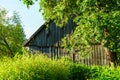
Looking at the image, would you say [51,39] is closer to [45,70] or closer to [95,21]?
[95,21]

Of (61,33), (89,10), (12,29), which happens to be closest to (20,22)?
(12,29)

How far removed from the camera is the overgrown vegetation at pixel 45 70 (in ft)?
55.6

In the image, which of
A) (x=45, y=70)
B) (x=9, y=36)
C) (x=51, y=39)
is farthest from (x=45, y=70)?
(x=9, y=36)

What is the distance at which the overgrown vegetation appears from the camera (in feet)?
55.6

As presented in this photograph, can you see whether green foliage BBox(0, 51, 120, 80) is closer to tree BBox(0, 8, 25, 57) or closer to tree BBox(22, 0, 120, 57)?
tree BBox(22, 0, 120, 57)

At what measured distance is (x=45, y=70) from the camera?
59.5 feet

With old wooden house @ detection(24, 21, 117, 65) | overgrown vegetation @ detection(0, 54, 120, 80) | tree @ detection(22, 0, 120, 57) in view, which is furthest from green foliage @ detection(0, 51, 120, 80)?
old wooden house @ detection(24, 21, 117, 65)

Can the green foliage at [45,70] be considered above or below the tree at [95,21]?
below

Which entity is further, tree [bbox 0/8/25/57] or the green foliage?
tree [bbox 0/8/25/57]

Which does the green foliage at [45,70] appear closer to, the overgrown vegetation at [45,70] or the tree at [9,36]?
the overgrown vegetation at [45,70]

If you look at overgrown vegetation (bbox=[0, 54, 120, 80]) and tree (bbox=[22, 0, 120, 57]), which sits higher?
tree (bbox=[22, 0, 120, 57])

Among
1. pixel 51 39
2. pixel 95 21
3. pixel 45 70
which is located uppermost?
pixel 95 21

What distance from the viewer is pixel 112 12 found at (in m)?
22.5

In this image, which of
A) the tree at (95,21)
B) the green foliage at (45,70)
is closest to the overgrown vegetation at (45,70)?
the green foliage at (45,70)
